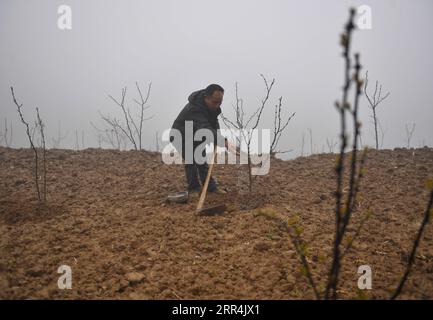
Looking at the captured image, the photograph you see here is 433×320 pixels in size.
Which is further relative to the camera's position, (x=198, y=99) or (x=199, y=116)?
(x=198, y=99)

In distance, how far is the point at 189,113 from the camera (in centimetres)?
443

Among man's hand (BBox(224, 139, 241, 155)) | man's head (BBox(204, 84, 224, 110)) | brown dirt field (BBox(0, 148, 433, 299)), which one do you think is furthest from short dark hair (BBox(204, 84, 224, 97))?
brown dirt field (BBox(0, 148, 433, 299))

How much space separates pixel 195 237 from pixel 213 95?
2.18 metres

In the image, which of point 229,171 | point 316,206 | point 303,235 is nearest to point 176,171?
point 229,171

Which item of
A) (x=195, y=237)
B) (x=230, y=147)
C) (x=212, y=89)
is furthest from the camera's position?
(x=212, y=89)

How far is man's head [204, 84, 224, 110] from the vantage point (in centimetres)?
432

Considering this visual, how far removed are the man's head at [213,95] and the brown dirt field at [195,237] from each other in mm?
1291

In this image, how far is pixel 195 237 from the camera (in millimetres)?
2930

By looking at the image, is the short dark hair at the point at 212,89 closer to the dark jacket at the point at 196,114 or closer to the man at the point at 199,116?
the man at the point at 199,116

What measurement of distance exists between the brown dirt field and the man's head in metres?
1.29

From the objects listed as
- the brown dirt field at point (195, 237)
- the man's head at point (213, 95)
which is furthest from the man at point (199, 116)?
the brown dirt field at point (195, 237)

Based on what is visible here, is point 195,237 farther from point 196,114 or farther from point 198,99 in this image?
point 198,99

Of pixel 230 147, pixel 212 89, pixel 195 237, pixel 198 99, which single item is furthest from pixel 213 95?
pixel 195 237

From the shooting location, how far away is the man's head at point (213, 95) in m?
4.32
